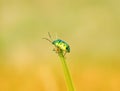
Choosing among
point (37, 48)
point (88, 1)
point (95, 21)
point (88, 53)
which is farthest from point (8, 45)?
point (88, 1)

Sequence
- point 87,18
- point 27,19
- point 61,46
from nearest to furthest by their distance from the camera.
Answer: point 61,46 < point 87,18 < point 27,19

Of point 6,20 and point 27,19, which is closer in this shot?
point 6,20

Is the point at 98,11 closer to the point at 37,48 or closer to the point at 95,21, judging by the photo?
the point at 95,21

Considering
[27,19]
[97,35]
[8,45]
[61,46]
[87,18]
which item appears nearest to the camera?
[61,46]

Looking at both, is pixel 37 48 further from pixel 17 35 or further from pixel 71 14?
pixel 71 14

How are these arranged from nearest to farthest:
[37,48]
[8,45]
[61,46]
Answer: [61,46] < [37,48] < [8,45]

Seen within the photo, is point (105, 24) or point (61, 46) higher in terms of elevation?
point (105, 24)

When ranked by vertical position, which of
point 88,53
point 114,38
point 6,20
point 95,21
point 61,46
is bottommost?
point 61,46

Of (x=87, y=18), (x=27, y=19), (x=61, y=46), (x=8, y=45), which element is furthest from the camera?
(x=27, y=19)

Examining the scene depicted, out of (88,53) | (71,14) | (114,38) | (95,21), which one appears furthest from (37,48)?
(71,14)
